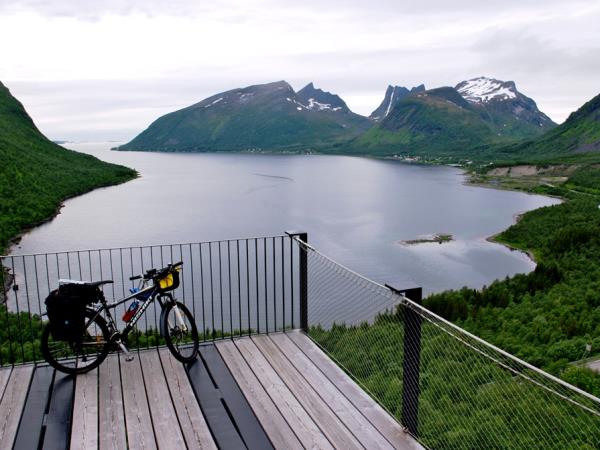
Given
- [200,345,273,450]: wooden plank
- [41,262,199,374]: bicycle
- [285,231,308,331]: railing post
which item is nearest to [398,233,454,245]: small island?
[285,231,308,331]: railing post

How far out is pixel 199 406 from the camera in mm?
4844

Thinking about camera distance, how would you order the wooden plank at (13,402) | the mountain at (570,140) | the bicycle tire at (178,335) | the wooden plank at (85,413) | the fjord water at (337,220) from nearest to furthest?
the wooden plank at (85,413), the wooden plank at (13,402), the bicycle tire at (178,335), the fjord water at (337,220), the mountain at (570,140)

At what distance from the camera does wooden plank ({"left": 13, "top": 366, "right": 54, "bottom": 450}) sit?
429 cm

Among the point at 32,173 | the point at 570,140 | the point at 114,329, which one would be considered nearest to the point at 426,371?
the point at 114,329

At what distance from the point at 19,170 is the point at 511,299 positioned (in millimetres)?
52659

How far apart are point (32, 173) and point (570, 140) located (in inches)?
5062

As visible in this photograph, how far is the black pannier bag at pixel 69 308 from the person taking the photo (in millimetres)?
4965

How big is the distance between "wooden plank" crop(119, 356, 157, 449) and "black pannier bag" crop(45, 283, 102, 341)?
73 centimetres

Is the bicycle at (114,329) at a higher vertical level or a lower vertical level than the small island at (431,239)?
higher

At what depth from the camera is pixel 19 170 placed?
55906mm

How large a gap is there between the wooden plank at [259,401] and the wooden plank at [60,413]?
5.30 ft

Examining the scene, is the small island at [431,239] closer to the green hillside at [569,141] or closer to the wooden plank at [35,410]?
the wooden plank at [35,410]

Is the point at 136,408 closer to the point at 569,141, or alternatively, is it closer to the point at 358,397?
the point at 358,397

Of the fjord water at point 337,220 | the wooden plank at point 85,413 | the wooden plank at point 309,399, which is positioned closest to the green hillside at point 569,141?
the fjord water at point 337,220
